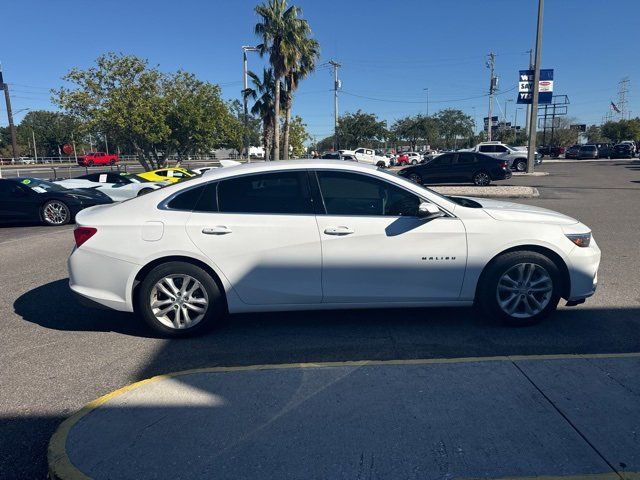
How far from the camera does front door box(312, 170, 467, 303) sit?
13.5 ft

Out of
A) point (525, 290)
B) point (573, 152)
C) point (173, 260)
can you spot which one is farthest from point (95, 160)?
point (525, 290)

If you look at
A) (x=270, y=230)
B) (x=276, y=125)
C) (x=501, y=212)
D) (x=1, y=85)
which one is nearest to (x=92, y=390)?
(x=270, y=230)

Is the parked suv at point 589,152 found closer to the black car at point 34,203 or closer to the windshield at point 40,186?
the black car at point 34,203

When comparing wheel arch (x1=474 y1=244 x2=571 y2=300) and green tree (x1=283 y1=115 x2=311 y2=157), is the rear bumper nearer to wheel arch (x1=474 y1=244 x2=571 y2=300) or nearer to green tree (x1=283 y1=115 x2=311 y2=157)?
wheel arch (x1=474 y1=244 x2=571 y2=300)

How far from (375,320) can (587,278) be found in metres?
1.95

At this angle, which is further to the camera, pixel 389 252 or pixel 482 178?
pixel 482 178

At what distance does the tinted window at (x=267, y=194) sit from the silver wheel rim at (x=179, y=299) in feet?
2.38

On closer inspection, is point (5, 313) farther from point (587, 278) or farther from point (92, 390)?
A: point (587, 278)

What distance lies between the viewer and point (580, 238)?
4.34m

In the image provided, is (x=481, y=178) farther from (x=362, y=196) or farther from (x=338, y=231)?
(x=338, y=231)

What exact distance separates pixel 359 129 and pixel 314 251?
2922 inches

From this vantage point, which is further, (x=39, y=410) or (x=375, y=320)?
(x=375, y=320)

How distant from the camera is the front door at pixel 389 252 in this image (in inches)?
162

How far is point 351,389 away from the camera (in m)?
3.19
